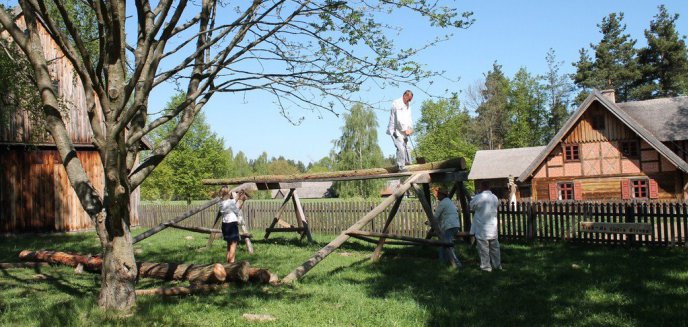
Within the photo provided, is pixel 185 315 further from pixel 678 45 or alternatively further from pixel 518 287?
pixel 678 45

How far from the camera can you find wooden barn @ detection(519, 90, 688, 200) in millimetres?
28750

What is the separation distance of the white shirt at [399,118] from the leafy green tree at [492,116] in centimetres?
5847

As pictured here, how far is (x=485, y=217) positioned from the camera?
9805 millimetres

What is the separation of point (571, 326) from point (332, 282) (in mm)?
4193

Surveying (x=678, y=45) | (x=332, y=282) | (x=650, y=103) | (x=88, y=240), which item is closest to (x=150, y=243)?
(x=88, y=240)

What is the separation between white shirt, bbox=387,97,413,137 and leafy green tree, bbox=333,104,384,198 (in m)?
49.4

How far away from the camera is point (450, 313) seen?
6.77 metres

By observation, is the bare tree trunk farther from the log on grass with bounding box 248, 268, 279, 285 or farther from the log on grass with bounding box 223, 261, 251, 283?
the log on grass with bounding box 248, 268, 279, 285

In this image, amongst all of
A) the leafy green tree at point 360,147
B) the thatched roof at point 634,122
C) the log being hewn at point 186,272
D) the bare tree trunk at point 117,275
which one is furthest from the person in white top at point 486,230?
the leafy green tree at point 360,147

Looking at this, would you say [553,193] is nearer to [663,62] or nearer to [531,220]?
[531,220]

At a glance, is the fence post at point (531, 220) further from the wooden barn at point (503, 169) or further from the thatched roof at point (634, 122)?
the wooden barn at point (503, 169)

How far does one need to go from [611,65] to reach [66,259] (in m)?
60.3

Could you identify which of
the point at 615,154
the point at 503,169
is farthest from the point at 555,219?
the point at 503,169

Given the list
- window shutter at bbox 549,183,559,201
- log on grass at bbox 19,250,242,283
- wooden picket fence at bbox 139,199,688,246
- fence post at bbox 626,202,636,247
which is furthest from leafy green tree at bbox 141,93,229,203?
fence post at bbox 626,202,636,247
